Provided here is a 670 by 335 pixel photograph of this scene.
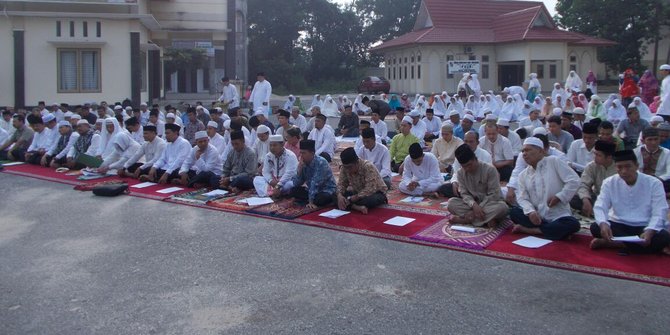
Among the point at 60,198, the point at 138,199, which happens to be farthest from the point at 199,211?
the point at 60,198

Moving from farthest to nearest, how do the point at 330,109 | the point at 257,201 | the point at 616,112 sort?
the point at 330,109, the point at 616,112, the point at 257,201

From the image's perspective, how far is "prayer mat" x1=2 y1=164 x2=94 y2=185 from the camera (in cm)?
988

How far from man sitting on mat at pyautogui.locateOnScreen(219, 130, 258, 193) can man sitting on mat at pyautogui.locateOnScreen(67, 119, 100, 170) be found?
3122 mm

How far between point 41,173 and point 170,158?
258 centimetres

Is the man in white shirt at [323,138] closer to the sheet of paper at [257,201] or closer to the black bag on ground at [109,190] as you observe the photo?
the sheet of paper at [257,201]

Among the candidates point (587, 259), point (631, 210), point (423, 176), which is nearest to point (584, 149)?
point (423, 176)

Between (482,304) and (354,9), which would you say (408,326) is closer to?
(482,304)

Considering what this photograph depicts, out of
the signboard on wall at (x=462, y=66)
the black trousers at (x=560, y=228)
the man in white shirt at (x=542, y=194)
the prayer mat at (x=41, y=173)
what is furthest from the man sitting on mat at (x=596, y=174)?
the signboard on wall at (x=462, y=66)

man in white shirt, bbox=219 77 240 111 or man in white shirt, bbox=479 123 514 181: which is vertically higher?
man in white shirt, bbox=219 77 240 111

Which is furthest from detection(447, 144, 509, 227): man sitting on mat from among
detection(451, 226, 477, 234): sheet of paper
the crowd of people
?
detection(451, 226, 477, 234): sheet of paper

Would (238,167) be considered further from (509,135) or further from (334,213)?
(509,135)

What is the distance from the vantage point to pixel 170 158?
9461mm

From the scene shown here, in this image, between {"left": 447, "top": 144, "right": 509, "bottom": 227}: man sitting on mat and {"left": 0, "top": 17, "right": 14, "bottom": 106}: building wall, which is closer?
{"left": 447, "top": 144, "right": 509, "bottom": 227}: man sitting on mat

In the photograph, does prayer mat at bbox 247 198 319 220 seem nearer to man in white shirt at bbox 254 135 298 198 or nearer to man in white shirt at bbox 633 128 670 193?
man in white shirt at bbox 254 135 298 198
